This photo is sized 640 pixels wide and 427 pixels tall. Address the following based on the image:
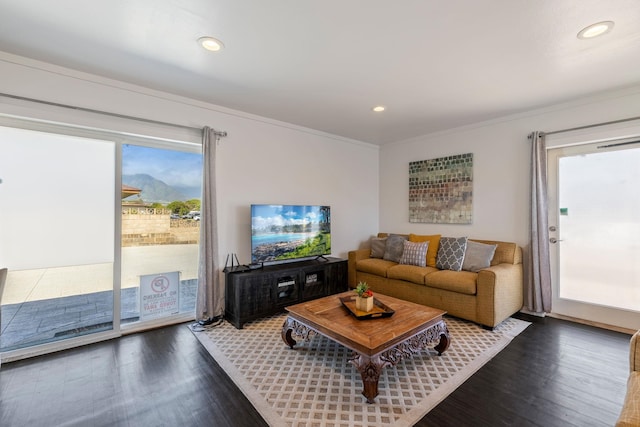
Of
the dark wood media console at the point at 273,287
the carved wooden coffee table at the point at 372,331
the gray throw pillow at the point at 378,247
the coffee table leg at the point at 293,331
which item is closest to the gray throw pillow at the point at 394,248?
the gray throw pillow at the point at 378,247

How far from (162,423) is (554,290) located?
4235 mm

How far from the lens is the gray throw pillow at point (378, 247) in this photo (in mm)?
4547

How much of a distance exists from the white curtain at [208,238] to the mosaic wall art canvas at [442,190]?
10.5 feet

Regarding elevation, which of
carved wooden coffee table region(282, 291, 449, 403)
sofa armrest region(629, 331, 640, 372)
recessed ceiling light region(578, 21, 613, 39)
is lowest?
carved wooden coffee table region(282, 291, 449, 403)

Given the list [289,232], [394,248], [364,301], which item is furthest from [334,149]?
[364,301]

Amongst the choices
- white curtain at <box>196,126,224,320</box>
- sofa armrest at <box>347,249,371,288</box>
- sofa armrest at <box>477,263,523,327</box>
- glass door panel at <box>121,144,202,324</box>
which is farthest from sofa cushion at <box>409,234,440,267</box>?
glass door panel at <box>121,144,202,324</box>

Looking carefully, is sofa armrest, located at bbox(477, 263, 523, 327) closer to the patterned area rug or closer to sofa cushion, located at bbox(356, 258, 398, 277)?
the patterned area rug

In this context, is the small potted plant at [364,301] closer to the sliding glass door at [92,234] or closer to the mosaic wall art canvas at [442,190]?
the sliding glass door at [92,234]

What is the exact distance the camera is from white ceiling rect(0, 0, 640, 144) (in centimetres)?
180

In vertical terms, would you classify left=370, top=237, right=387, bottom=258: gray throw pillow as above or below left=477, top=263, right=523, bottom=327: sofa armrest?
above

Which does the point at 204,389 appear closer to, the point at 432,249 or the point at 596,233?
the point at 432,249

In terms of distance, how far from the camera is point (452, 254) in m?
3.67

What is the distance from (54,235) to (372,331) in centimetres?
302

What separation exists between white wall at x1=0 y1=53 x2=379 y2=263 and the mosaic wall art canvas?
0.83 metres
